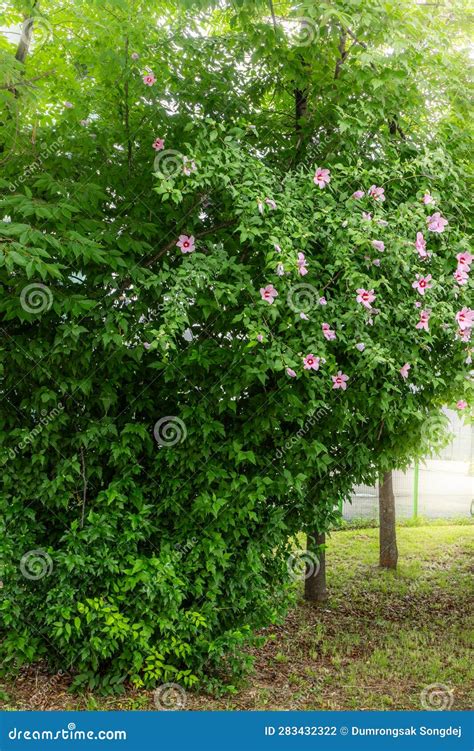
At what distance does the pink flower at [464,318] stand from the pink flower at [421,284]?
28 centimetres

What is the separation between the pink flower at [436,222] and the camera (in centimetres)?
381

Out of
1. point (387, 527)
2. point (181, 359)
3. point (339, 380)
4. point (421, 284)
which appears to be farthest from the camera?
point (387, 527)

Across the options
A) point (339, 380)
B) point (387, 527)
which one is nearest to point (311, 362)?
point (339, 380)

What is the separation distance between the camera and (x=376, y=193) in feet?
12.5

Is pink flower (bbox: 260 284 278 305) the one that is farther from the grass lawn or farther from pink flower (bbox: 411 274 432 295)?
the grass lawn

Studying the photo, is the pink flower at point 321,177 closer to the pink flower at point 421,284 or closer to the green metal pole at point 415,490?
the pink flower at point 421,284

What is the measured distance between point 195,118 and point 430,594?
508 centimetres

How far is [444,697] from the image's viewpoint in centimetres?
461

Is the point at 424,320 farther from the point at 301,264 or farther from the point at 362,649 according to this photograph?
the point at 362,649

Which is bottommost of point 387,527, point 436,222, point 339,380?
point 387,527

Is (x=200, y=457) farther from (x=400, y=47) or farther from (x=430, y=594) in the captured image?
(x=430, y=594)

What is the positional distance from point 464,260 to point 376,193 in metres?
0.65

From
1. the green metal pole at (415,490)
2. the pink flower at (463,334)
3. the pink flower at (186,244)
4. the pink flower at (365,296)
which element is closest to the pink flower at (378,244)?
the pink flower at (365,296)

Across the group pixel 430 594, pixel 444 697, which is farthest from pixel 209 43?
pixel 430 594
